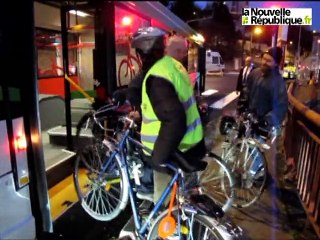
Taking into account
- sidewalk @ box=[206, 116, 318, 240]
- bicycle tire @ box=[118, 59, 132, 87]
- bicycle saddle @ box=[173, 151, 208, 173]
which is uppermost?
bicycle tire @ box=[118, 59, 132, 87]

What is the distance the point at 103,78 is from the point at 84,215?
1537mm

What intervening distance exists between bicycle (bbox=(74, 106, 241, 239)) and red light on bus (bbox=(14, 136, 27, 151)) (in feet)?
2.92

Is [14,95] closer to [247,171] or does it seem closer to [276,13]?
[276,13]

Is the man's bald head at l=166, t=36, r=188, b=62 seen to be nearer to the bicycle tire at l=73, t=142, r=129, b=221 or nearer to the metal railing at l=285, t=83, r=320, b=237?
the bicycle tire at l=73, t=142, r=129, b=221

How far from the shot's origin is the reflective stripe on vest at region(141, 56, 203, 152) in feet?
7.22

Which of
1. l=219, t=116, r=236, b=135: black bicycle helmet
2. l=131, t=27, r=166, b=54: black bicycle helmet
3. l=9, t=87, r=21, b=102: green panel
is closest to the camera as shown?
l=9, t=87, r=21, b=102: green panel

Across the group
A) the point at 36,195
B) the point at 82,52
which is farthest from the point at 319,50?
the point at 82,52

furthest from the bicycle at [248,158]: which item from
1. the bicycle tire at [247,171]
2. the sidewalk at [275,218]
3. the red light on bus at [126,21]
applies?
the red light on bus at [126,21]

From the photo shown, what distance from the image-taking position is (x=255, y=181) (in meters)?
4.14

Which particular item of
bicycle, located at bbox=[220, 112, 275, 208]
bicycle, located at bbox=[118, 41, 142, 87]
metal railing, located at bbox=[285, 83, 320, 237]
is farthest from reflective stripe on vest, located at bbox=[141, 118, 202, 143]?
bicycle, located at bbox=[118, 41, 142, 87]

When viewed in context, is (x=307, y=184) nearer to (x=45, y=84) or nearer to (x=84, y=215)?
(x=84, y=215)

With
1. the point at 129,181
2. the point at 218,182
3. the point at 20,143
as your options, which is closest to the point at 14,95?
the point at 20,143

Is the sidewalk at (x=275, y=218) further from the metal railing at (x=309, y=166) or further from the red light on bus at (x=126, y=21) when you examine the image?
the red light on bus at (x=126, y=21)

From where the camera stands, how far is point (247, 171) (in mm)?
4141
